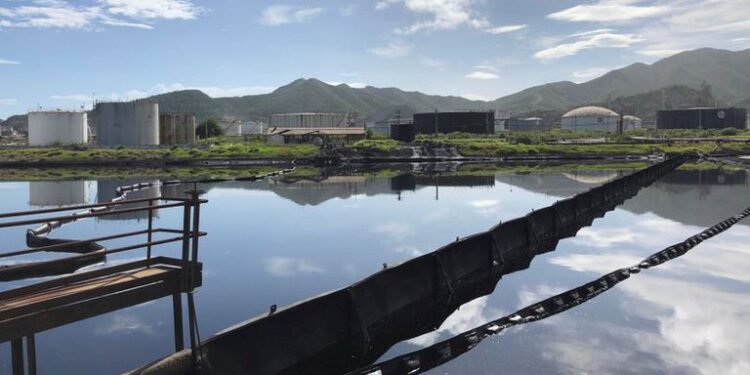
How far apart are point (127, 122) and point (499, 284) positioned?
326ft

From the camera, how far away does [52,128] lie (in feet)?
379

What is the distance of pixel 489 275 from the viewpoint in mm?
18141

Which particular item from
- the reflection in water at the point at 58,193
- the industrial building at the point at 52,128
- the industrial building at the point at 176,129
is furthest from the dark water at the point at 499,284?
the industrial building at the point at 52,128

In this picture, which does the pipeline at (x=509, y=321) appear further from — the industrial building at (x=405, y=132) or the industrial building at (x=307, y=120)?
the industrial building at (x=307, y=120)

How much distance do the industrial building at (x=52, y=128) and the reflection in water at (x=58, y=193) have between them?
2617 inches

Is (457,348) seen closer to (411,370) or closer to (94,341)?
(411,370)

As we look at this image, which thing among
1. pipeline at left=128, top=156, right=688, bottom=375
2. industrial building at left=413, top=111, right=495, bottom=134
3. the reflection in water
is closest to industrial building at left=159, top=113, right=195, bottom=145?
industrial building at left=413, top=111, right=495, bottom=134

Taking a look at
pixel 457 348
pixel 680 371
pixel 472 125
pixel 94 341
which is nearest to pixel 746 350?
pixel 680 371

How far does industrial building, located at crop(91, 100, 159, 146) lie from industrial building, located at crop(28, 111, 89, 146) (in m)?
14.5

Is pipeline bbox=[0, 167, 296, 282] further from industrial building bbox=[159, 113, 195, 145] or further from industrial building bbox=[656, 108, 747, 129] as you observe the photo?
industrial building bbox=[656, 108, 747, 129]

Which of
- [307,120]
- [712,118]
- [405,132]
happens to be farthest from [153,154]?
[712,118]

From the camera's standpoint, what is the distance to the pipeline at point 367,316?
962 cm

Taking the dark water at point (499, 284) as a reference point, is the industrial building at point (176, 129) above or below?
above

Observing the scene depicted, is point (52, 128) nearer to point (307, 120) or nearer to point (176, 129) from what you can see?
point (176, 129)
